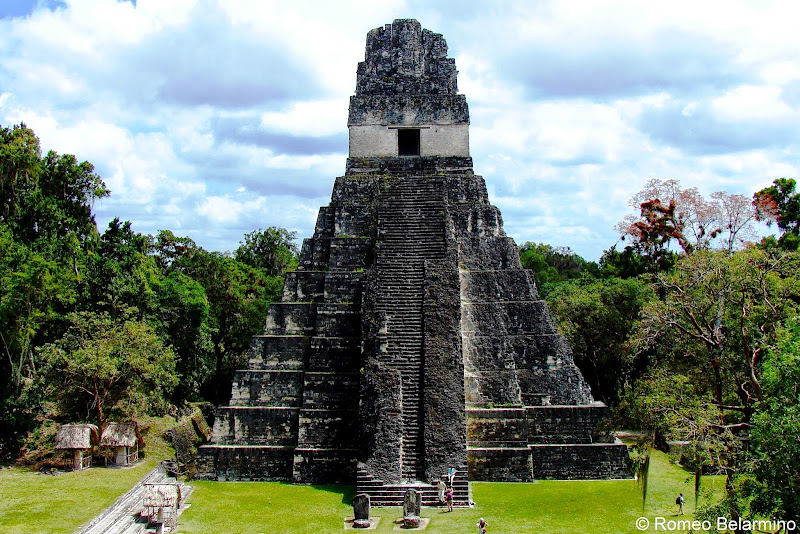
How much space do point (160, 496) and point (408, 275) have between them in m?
8.05

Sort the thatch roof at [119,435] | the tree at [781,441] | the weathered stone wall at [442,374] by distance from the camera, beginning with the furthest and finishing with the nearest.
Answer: the thatch roof at [119,435] < the weathered stone wall at [442,374] < the tree at [781,441]

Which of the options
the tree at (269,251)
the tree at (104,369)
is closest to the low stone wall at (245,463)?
the tree at (104,369)

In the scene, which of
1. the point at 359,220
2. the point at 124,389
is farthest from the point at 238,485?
the point at 359,220

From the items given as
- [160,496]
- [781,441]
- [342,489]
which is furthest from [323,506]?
[781,441]

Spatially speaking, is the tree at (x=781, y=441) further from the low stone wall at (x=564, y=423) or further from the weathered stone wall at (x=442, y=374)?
the low stone wall at (x=564, y=423)

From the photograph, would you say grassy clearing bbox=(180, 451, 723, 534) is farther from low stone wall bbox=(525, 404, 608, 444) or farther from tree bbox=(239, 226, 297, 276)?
tree bbox=(239, 226, 297, 276)

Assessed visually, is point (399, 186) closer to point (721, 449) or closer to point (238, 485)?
point (238, 485)

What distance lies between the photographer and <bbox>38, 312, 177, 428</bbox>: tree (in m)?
18.6

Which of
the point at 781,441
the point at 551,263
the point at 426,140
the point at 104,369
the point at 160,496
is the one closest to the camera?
the point at 781,441

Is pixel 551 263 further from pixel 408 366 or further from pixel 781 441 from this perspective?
pixel 781 441

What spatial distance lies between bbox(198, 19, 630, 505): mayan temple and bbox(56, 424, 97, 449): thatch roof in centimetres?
370

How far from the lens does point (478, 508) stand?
13.0 meters

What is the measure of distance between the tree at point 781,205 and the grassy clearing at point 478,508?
10.6 m

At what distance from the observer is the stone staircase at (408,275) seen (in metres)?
14.9
